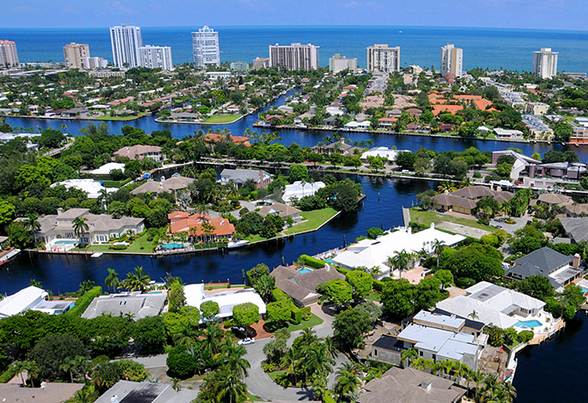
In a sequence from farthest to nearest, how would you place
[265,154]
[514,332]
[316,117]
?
[316,117]
[265,154]
[514,332]

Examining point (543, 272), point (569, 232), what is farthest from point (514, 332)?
point (569, 232)

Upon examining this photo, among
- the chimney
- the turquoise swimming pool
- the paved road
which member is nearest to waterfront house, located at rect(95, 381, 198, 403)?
the paved road

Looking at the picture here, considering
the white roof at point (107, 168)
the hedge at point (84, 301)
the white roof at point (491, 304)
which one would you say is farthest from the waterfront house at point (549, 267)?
the white roof at point (107, 168)

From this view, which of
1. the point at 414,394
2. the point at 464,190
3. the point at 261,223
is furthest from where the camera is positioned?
the point at 464,190

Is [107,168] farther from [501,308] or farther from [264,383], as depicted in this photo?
[501,308]

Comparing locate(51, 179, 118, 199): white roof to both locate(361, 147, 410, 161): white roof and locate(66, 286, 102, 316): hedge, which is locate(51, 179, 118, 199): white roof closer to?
Answer: locate(66, 286, 102, 316): hedge

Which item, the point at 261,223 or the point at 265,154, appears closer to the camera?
the point at 261,223

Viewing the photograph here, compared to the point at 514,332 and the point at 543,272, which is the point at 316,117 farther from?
the point at 514,332
